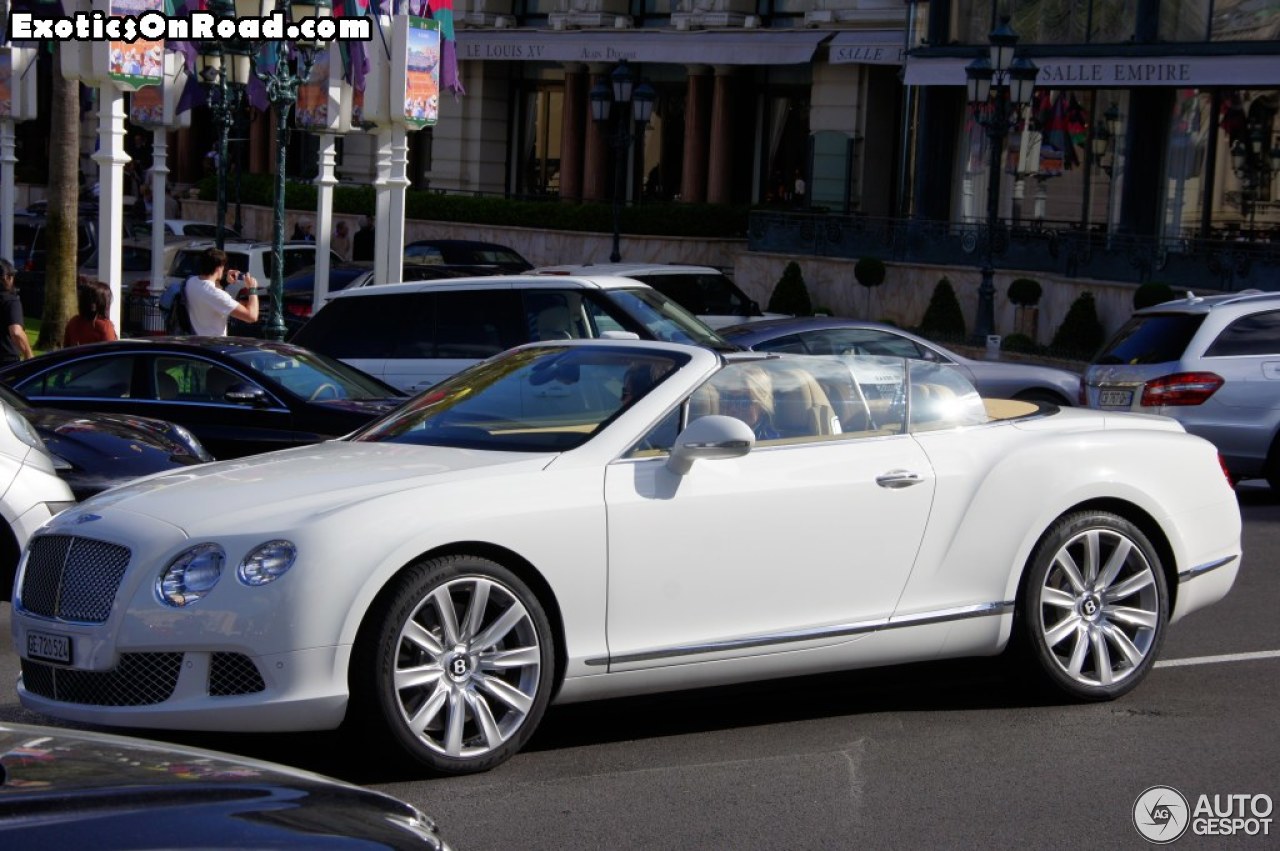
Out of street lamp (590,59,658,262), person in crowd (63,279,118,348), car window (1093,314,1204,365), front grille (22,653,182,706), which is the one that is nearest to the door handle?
front grille (22,653,182,706)

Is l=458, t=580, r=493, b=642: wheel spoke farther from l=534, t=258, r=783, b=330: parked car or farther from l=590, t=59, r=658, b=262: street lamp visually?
l=590, t=59, r=658, b=262: street lamp

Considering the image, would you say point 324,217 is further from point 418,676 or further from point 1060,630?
point 418,676

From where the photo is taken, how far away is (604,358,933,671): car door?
6457mm

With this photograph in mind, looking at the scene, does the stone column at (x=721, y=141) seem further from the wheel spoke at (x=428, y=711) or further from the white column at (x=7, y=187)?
the wheel spoke at (x=428, y=711)

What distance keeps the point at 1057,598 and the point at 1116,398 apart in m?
7.47

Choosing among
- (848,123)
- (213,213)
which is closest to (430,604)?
(848,123)

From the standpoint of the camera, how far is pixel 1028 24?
3322 cm

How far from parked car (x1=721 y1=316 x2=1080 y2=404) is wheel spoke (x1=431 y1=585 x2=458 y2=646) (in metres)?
9.34

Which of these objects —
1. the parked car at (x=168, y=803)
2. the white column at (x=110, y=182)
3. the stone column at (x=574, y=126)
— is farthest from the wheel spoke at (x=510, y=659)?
the stone column at (x=574, y=126)

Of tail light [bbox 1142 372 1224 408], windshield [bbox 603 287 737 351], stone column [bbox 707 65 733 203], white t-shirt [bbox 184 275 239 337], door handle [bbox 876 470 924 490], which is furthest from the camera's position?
stone column [bbox 707 65 733 203]

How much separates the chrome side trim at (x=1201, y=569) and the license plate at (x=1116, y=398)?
21.5 feet

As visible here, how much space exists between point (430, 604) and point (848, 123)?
120 ft

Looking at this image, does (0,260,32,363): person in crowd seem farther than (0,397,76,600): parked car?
Yes

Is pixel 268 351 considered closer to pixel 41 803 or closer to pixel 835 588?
pixel 835 588
